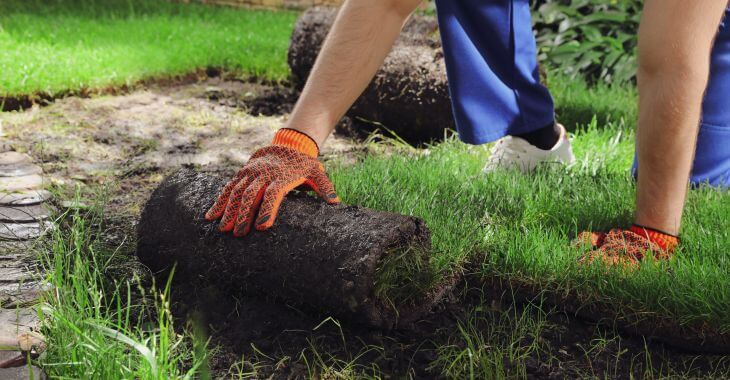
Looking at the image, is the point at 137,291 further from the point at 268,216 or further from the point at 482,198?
the point at 482,198

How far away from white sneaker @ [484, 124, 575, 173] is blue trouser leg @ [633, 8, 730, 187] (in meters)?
0.35

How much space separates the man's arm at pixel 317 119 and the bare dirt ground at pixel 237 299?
282mm

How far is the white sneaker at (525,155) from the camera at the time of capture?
3.34m

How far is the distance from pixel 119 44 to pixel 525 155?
11.1ft

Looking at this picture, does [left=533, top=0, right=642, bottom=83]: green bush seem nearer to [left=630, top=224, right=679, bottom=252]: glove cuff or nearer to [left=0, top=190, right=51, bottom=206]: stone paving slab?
[left=630, top=224, right=679, bottom=252]: glove cuff

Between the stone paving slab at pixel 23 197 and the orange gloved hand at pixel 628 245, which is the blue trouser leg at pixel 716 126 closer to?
the orange gloved hand at pixel 628 245

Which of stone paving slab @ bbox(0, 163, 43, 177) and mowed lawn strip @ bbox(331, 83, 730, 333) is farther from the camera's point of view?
stone paving slab @ bbox(0, 163, 43, 177)

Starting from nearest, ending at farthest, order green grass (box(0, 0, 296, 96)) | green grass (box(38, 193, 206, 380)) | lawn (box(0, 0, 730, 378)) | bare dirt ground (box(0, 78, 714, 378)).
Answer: green grass (box(38, 193, 206, 380)) → lawn (box(0, 0, 730, 378)) → bare dirt ground (box(0, 78, 714, 378)) → green grass (box(0, 0, 296, 96))

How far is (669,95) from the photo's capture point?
2.32m

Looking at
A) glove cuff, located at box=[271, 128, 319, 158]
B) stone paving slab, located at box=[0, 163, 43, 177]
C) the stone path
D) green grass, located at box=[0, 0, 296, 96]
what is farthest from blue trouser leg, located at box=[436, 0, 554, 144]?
green grass, located at box=[0, 0, 296, 96]

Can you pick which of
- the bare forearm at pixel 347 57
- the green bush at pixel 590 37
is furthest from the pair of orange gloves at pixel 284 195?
the green bush at pixel 590 37

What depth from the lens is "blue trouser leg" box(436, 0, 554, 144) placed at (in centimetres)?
306

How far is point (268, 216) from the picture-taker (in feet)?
7.06

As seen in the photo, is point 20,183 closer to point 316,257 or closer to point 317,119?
point 317,119
